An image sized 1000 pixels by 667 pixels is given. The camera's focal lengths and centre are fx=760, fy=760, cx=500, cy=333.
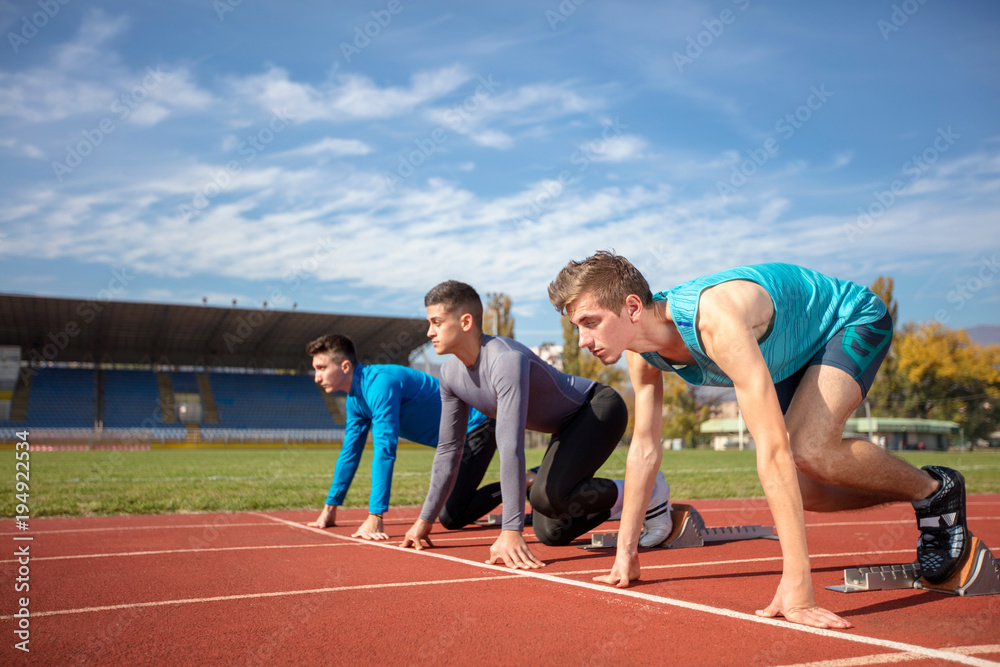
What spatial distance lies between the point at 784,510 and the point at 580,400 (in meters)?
2.49

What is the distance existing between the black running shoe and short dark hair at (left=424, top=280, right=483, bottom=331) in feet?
8.19

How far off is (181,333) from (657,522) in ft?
147

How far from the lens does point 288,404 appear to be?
4853 centimetres

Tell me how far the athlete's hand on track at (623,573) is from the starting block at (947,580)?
838 millimetres

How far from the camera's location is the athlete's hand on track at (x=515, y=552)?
13.2ft

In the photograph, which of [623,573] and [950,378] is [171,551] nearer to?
[623,573]

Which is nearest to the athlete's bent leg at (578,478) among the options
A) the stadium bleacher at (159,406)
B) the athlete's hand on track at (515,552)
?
the athlete's hand on track at (515,552)

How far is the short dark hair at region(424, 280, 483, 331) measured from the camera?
14.8 feet

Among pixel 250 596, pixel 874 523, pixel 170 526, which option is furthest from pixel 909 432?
pixel 250 596

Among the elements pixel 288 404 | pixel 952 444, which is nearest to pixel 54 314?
pixel 288 404

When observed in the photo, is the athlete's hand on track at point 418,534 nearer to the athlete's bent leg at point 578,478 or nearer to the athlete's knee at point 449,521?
the athlete's bent leg at point 578,478

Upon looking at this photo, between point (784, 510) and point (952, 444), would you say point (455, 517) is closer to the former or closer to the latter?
point (784, 510)

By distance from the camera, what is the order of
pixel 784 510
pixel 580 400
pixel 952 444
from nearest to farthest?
pixel 784 510, pixel 580 400, pixel 952 444

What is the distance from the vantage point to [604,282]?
302cm
